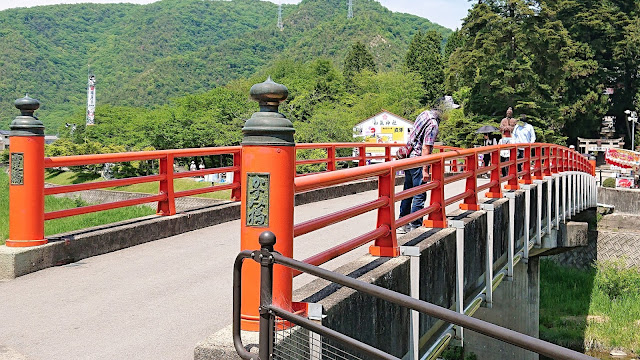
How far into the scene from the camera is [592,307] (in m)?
26.1

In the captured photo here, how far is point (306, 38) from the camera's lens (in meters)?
173

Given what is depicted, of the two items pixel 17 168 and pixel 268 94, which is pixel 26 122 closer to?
pixel 17 168

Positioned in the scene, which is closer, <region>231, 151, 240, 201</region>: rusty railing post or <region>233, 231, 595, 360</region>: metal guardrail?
<region>233, 231, 595, 360</region>: metal guardrail

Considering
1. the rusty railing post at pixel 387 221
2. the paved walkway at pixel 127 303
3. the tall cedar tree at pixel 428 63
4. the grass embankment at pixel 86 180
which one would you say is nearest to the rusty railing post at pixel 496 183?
the paved walkway at pixel 127 303

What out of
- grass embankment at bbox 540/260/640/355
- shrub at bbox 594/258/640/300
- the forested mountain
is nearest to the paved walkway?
grass embankment at bbox 540/260/640/355

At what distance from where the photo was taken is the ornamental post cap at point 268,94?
3.67m

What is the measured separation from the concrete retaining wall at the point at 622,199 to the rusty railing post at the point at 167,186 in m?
32.5

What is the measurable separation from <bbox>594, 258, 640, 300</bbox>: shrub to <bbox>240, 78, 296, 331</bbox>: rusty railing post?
26065mm

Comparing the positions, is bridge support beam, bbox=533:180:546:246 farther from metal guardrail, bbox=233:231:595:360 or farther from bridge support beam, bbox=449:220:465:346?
metal guardrail, bbox=233:231:595:360

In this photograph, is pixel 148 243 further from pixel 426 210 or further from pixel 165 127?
pixel 165 127

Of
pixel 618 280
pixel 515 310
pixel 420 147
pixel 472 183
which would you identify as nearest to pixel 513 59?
pixel 618 280

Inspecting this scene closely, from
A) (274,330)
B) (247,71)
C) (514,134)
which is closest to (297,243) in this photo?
(274,330)

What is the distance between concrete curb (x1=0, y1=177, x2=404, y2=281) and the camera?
21.4 ft

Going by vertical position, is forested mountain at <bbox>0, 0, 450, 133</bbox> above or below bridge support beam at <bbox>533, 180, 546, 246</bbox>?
above
